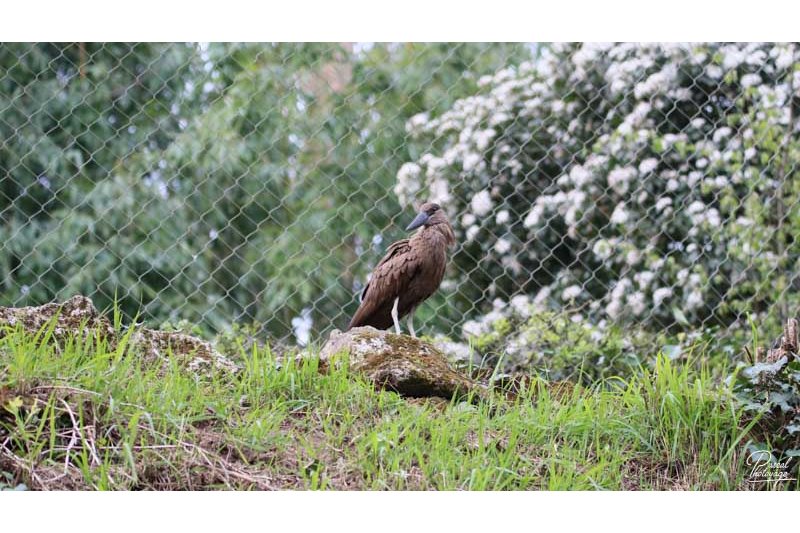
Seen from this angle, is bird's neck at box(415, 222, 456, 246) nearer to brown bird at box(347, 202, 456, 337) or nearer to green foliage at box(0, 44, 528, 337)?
brown bird at box(347, 202, 456, 337)

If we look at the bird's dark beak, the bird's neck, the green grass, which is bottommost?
the green grass

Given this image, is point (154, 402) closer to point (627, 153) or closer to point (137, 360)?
point (137, 360)

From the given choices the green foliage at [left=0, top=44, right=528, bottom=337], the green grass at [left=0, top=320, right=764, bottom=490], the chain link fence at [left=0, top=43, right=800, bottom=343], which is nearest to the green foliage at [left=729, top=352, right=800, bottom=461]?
the green grass at [left=0, top=320, right=764, bottom=490]

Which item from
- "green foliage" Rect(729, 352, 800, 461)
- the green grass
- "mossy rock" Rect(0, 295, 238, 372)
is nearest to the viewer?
the green grass

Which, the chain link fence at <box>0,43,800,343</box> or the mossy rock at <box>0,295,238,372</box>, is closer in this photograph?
the mossy rock at <box>0,295,238,372</box>

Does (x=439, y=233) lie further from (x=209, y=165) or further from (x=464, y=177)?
(x=209, y=165)

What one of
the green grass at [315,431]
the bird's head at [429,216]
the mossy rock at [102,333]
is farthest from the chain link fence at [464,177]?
the green grass at [315,431]

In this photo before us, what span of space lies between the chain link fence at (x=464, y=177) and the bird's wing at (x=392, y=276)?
3.33 ft

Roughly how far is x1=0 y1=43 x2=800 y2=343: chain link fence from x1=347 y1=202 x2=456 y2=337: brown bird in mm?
972

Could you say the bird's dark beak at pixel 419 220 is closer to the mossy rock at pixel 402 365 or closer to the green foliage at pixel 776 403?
the mossy rock at pixel 402 365

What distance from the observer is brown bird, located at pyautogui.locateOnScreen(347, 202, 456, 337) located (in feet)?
11.1

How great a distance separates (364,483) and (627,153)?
9.23 feet

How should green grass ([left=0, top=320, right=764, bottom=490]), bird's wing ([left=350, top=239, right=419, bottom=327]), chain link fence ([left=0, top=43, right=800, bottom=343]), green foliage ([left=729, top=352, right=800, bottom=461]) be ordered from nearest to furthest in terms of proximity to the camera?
green grass ([left=0, top=320, right=764, bottom=490]) → green foliage ([left=729, top=352, right=800, bottom=461]) → bird's wing ([left=350, top=239, right=419, bottom=327]) → chain link fence ([left=0, top=43, right=800, bottom=343])

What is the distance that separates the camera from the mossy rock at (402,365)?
110 inches
